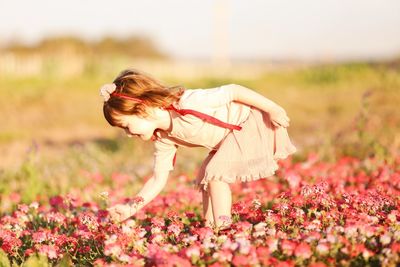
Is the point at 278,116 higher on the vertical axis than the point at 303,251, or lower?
higher

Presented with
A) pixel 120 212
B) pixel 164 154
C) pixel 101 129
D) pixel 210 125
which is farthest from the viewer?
pixel 101 129

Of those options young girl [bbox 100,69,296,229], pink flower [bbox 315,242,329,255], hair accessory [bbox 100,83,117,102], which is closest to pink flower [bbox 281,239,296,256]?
pink flower [bbox 315,242,329,255]

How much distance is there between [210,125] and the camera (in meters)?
4.08

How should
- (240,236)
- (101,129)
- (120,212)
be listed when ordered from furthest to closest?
(101,129) → (120,212) → (240,236)

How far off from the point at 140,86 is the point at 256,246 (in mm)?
1328

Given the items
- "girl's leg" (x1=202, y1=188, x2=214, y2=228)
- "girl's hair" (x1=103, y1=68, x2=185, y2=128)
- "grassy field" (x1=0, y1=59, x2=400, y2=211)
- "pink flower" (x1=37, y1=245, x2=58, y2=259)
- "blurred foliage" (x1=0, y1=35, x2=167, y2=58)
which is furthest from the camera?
"blurred foliage" (x1=0, y1=35, x2=167, y2=58)

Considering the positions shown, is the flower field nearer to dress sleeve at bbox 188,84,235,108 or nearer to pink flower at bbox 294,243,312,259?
pink flower at bbox 294,243,312,259

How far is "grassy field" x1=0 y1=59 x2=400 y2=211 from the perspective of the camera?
6750 mm

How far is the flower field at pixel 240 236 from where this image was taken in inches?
119

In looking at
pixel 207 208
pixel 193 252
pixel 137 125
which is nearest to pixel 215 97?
pixel 137 125

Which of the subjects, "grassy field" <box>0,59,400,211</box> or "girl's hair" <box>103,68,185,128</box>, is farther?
"grassy field" <box>0,59,400,211</box>

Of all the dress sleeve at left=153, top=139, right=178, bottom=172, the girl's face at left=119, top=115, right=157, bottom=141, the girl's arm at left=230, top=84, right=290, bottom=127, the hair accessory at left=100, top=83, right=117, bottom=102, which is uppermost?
the hair accessory at left=100, top=83, right=117, bottom=102

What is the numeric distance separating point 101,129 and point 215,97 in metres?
9.34

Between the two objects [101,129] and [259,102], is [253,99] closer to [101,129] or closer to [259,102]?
[259,102]
